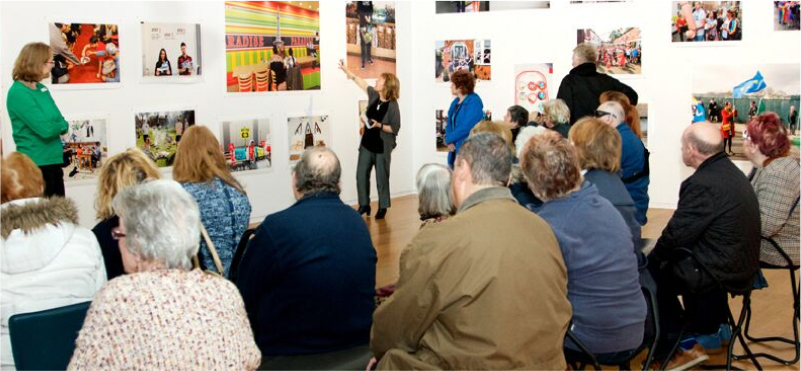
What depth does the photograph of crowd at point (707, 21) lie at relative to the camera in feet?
34.7

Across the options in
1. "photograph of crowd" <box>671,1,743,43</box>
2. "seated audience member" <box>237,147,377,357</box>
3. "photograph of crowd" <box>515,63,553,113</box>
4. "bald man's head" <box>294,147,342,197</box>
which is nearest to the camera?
"seated audience member" <box>237,147,377,357</box>

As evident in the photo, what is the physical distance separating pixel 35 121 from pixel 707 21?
7430 millimetres

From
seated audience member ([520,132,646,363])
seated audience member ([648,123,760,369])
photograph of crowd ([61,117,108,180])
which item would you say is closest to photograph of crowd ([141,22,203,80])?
photograph of crowd ([61,117,108,180])

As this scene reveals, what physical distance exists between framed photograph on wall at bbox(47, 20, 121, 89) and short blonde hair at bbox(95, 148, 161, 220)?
4.03 meters

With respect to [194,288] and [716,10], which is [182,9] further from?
[194,288]

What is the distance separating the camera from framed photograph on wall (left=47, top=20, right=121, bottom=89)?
8.23 meters

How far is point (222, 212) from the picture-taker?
16.3ft

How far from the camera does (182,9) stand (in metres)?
9.25

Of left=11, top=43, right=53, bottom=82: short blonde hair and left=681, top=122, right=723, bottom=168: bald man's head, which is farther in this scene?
left=11, top=43, right=53, bottom=82: short blonde hair

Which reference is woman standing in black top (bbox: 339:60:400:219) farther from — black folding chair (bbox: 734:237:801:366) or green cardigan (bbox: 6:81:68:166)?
black folding chair (bbox: 734:237:801:366)

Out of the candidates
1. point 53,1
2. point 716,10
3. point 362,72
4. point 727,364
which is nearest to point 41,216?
point 727,364

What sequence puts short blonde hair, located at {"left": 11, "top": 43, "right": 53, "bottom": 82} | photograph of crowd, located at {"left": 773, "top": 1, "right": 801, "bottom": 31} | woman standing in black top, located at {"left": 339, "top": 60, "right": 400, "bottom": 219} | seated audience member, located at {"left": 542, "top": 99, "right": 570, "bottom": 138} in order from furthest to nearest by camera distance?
woman standing in black top, located at {"left": 339, "top": 60, "right": 400, "bottom": 219}
photograph of crowd, located at {"left": 773, "top": 1, "right": 801, "bottom": 31}
seated audience member, located at {"left": 542, "top": 99, "right": 570, "bottom": 138}
short blonde hair, located at {"left": 11, "top": 43, "right": 53, "bottom": 82}

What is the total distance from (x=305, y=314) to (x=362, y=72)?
7.96 m

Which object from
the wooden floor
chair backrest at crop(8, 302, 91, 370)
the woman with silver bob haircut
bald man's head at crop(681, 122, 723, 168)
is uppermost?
bald man's head at crop(681, 122, 723, 168)
